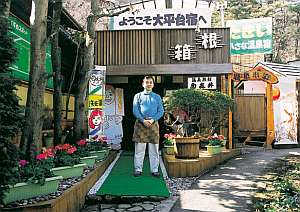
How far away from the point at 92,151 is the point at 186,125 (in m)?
2.33

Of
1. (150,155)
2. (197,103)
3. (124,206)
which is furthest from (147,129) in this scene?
(124,206)

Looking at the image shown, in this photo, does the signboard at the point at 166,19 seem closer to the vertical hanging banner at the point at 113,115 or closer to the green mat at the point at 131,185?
the vertical hanging banner at the point at 113,115

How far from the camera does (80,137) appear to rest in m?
8.98

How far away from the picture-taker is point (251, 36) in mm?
18578

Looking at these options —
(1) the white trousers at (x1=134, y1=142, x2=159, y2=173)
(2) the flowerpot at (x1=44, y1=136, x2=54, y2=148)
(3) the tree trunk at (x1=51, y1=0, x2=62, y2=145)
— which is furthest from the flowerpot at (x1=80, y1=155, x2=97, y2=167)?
(2) the flowerpot at (x1=44, y1=136, x2=54, y2=148)

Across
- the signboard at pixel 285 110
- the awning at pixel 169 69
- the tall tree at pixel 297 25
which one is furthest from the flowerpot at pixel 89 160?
the tall tree at pixel 297 25

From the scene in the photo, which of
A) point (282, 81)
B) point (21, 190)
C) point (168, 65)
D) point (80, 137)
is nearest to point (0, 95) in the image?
point (21, 190)

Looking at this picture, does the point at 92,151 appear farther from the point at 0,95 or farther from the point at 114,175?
the point at 0,95

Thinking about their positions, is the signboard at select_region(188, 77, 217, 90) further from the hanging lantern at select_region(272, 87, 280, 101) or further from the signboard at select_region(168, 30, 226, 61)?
the hanging lantern at select_region(272, 87, 280, 101)

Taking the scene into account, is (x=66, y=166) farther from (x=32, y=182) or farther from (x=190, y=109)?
(x=190, y=109)

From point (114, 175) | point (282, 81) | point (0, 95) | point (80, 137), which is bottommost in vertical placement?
point (114, 175)

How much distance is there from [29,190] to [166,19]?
10626 millimetres

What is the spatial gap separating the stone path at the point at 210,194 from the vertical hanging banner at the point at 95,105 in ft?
10.7

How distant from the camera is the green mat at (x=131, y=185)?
19.4ft
